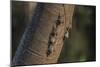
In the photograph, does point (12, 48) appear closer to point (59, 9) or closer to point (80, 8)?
point (59, 9)

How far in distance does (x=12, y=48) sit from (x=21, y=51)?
0.12 metres

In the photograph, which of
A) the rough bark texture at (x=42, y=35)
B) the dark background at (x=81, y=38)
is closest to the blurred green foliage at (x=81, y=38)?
the dark background at (x=81, y=38)

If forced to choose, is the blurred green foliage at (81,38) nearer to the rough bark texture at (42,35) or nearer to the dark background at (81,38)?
the dark background at (81,38)

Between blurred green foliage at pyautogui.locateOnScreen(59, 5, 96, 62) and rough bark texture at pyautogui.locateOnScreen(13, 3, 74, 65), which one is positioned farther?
blurred green foliage at pyautogui.locateOnScreen(59, 5, 96, 62)

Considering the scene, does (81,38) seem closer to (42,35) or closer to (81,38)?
(81,38)

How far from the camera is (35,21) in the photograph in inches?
96.2


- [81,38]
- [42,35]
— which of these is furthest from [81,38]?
[42,35]

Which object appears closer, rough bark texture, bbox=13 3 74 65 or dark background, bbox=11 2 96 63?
rough bark texture, bbox=13 3 74 65

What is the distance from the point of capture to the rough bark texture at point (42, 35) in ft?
7.88

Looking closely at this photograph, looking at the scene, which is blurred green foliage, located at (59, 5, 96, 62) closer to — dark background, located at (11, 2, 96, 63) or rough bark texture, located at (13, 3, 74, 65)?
dark background, located at (11, 2, 96, 63)

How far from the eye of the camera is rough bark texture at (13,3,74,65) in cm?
240

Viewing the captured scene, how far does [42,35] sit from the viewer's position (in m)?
2.47

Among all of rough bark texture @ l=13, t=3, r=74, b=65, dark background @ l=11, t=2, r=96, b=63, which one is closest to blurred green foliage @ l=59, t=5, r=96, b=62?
dark background @ l=11, t=2, r=96, b=63
